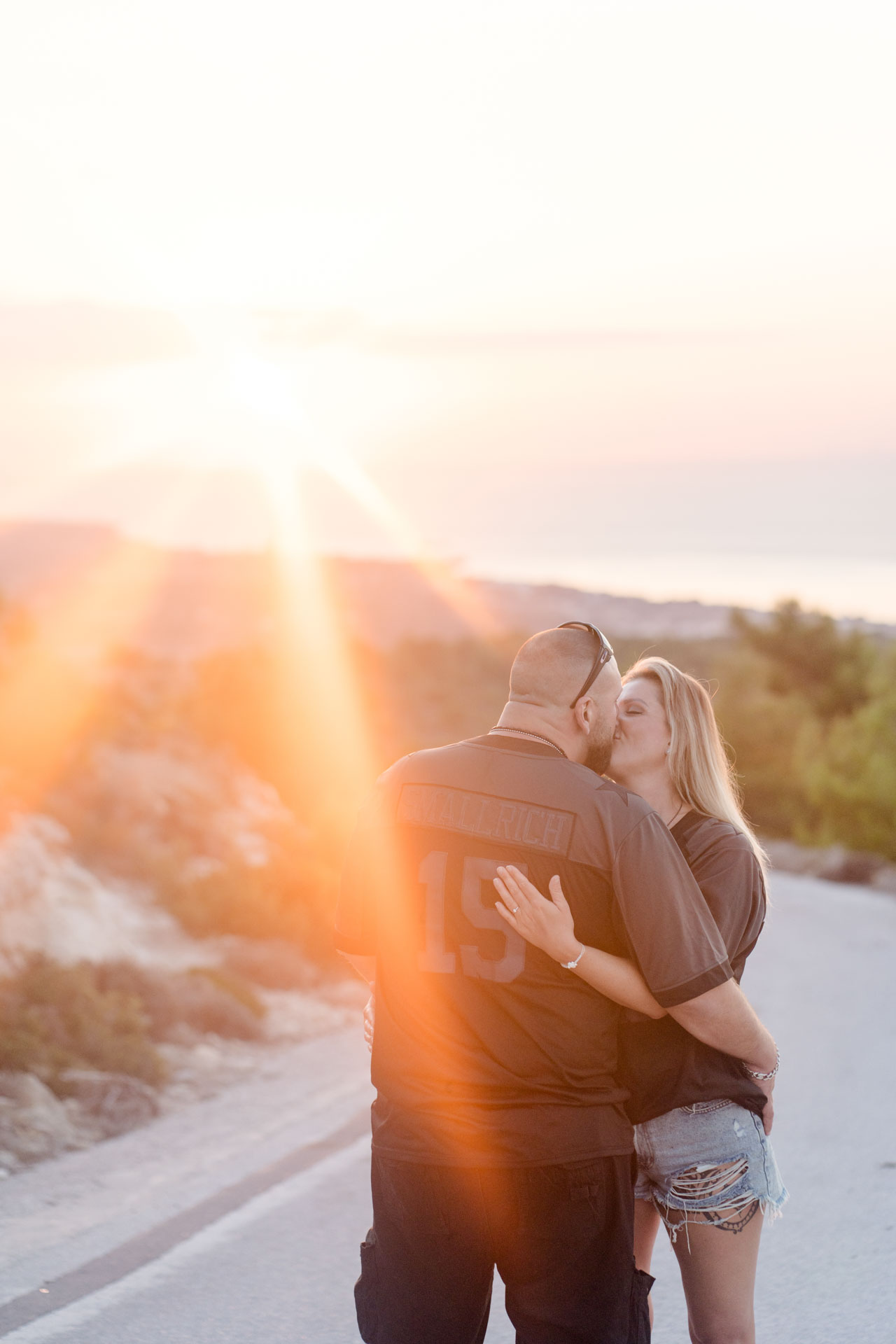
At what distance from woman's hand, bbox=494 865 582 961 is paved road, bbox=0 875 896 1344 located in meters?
2.37

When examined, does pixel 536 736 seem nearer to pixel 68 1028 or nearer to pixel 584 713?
pixel 584 713

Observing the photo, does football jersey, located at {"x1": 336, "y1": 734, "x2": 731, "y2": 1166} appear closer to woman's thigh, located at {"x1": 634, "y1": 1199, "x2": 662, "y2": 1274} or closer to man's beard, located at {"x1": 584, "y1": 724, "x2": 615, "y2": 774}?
man's beard, located at {"x1": 584, "y1": 724, "x2": 615, "y2": 774}

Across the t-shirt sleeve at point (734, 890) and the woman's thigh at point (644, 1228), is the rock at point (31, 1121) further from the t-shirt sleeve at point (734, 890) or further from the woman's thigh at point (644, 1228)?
the t-shirt sleeve at point (734, 890)

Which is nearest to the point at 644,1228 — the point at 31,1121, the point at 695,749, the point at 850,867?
the point at 695,749

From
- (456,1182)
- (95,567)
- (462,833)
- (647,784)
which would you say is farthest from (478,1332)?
(95,567)

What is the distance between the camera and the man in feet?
9.08

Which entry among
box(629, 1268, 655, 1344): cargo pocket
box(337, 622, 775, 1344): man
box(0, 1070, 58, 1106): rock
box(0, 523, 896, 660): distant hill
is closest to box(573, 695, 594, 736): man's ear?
box(337, 622, 775, 1344): man

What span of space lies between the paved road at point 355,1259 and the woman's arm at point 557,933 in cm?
226

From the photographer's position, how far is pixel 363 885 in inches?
123

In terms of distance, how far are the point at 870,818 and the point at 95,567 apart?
4625 inches

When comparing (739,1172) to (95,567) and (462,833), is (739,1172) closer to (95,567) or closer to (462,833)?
(462,833)

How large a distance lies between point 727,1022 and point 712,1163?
0.45 m

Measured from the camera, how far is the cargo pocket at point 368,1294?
9.51 feet

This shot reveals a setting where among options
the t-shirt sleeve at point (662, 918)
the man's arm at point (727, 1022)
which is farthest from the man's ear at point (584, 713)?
the man's arm at point (727, 1022)
